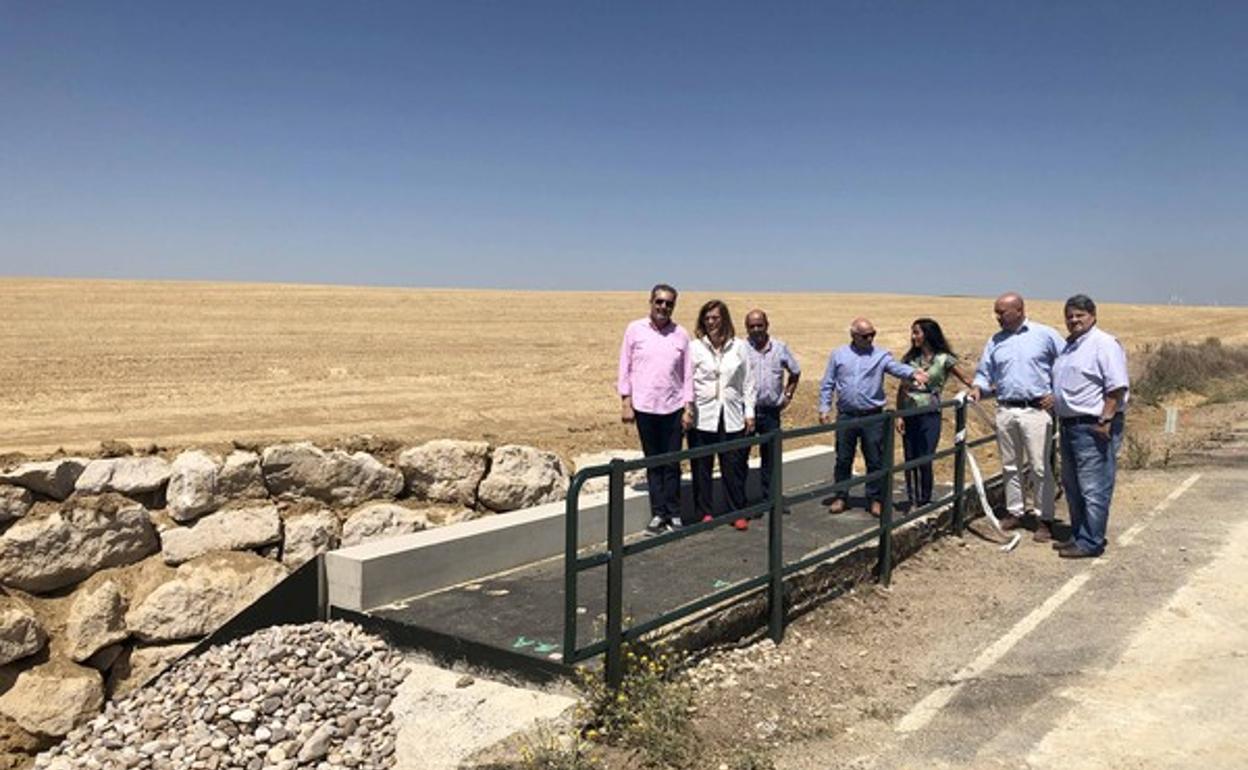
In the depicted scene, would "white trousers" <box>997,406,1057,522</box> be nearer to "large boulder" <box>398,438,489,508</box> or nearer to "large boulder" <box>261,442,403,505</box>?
"large boulder" <box>398,438,489,508</box>

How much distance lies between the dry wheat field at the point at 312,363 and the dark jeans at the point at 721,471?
124 inches

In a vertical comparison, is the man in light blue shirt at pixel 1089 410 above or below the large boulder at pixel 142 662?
above

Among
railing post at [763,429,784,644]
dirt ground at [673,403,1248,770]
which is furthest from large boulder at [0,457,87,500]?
railing post at [763,429,784,644]

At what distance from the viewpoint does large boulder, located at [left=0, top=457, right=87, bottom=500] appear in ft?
20.1

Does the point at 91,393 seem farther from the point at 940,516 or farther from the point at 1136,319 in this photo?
the point at 1136,319

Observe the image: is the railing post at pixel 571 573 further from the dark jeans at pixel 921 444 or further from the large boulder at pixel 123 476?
the dark jeans at pixel 921 444

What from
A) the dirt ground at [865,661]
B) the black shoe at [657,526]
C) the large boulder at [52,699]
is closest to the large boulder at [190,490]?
the large boulder at [52,699]

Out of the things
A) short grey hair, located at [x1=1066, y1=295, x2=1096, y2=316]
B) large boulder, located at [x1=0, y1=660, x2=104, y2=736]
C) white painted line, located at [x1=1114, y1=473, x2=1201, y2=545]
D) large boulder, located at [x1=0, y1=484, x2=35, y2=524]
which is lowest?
large boulder, located at [x1=0, y1=660, x2=104, y2=736]

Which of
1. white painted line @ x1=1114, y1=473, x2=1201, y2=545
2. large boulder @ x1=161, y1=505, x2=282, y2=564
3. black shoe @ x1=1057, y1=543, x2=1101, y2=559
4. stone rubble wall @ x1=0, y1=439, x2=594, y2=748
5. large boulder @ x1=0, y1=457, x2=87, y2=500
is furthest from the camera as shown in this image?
white painted line @ x1=1114, y1=473, x2=1201, y2=545

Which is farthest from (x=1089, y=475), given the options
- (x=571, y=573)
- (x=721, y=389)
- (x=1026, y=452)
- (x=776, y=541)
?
(x=571, y=573)

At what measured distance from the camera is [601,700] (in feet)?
13.8

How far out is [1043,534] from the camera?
25.0 ft

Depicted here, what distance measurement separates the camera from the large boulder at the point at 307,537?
21.9ft

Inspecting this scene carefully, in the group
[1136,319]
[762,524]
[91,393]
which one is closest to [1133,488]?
[762,524]
